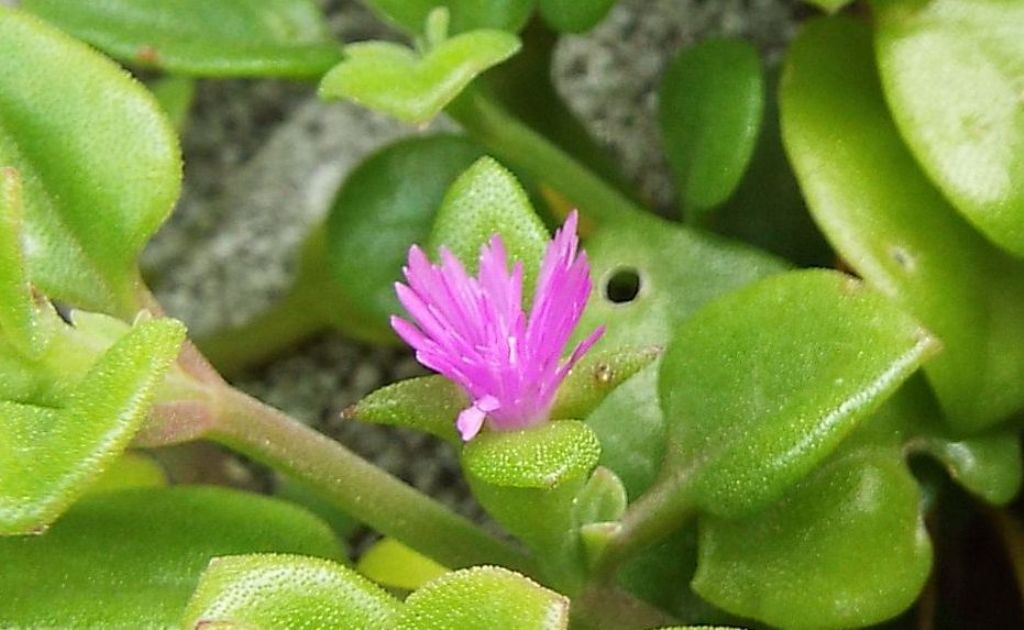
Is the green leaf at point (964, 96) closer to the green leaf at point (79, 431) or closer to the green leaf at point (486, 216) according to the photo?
the green leaf at point (486, 216)

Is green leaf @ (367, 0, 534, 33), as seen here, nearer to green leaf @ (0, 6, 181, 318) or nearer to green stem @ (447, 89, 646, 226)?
green stem @ (447, 89, 646, 226)

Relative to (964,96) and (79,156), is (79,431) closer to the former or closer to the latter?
(79,156)

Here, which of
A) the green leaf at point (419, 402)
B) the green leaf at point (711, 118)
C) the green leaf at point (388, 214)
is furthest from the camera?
the green leaf at point (388, 214)

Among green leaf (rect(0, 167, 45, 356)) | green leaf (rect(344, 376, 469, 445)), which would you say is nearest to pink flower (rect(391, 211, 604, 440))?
green leaf (rect(344, 376, 469, 445))

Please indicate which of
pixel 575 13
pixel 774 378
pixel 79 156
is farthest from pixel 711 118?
pixel 79 156

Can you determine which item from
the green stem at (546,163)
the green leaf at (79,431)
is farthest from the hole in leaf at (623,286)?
the green leaf at (79,431)

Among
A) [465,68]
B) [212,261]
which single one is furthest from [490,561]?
[212,261]

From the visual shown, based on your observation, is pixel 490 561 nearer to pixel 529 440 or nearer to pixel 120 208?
pixel 529 440
